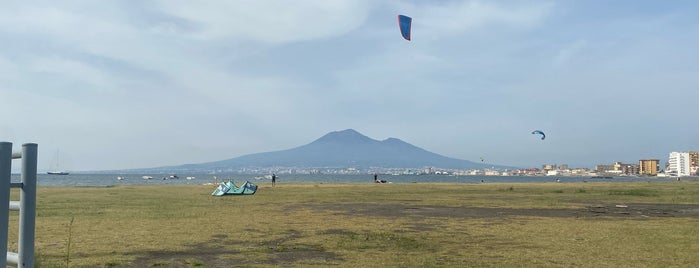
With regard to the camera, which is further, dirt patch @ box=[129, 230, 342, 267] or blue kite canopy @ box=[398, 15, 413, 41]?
blue kite canopy @ box=[398, 15, 413, 41]

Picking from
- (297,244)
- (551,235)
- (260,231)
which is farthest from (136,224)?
(551,235)

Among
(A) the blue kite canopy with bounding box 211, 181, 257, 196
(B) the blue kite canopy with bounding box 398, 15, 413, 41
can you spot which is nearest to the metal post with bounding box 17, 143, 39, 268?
(B) the blue kite canopy with bounding box 398, 15, 413, 41

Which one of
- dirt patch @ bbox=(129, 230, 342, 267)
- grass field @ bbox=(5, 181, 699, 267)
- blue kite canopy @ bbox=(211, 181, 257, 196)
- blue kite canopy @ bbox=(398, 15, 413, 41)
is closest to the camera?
dirt patch @ bbox=(129, 230, 342, 267)

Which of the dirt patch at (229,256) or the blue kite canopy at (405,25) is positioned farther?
the blue kite canopy at (405,25)

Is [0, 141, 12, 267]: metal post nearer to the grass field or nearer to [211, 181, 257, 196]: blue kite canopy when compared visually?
the grass field

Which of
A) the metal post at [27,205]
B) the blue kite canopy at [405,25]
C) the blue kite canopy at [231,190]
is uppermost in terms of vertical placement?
the blue kite canopy at [405,25]

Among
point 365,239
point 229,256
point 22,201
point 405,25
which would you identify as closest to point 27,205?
point 22,201

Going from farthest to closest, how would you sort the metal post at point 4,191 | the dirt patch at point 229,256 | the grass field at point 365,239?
the grass field at point 365,239 < the dirt patch at point 229,256 < the metal post at point 4,191

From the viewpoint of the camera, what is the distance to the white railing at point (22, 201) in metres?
3.61

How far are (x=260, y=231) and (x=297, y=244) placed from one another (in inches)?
137

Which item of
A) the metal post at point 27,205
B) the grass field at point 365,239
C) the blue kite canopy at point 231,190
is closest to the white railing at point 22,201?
the metal post at point 27,205

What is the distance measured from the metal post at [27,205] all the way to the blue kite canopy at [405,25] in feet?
83.2

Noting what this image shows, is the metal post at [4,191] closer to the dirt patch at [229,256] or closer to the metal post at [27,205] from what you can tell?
the metal post at [27,205]

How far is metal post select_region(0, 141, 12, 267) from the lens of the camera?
359 cm
